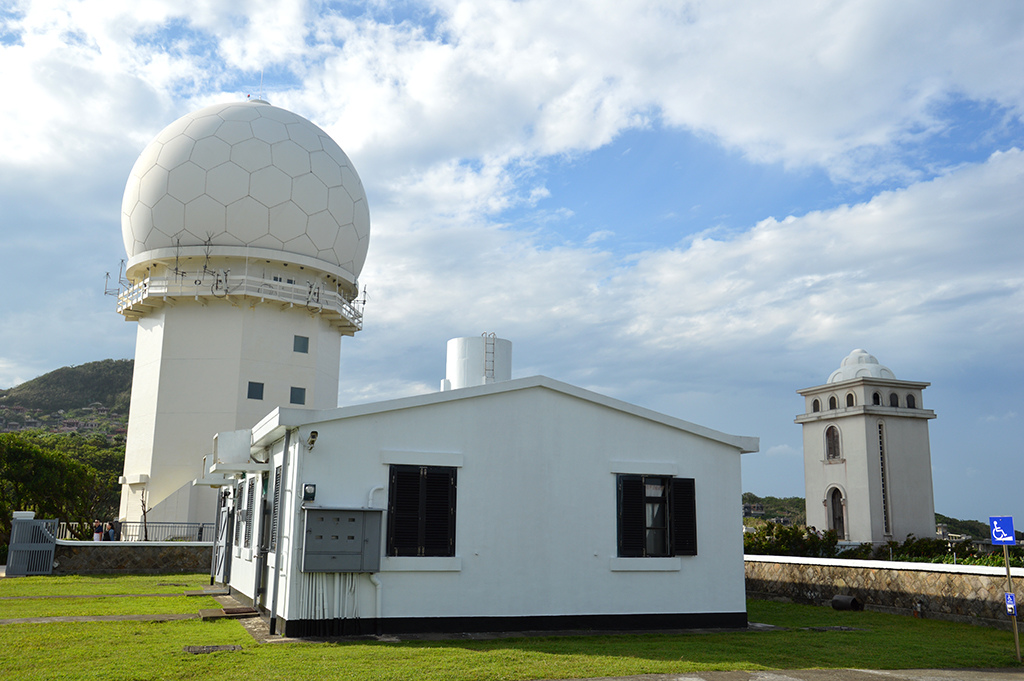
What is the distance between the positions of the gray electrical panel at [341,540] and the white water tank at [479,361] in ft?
25.7

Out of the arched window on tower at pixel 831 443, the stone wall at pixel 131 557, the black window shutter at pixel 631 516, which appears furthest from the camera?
the arched window on tower at pixel 831 443

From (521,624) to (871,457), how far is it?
25.7 meters

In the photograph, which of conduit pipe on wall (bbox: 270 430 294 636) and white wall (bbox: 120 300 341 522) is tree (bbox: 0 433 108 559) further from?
conduit pipe on wall (bbox: 270 430 294 636)

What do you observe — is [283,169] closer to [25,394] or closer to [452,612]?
[452,612]

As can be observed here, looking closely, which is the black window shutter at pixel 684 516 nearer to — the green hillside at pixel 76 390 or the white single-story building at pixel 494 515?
the white single-story building at pixel 494 515

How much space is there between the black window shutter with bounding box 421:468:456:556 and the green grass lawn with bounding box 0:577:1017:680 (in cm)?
147

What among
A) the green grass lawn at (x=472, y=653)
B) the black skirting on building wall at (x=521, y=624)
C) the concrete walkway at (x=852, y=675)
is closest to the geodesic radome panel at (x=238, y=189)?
the green grass lawn at (x=472, y=653)

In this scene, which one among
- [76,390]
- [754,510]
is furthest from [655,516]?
[76,390]

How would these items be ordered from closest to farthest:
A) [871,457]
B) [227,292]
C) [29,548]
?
[29,548] → [227,292] → [871,457]

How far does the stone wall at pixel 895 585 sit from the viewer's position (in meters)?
12.6

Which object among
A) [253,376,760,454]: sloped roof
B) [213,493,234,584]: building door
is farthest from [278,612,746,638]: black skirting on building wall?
[213,493,234,584]: building door

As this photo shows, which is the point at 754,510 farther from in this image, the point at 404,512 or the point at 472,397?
the point at 404,512

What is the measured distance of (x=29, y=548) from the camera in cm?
2159

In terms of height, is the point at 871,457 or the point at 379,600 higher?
the point at 871,457
